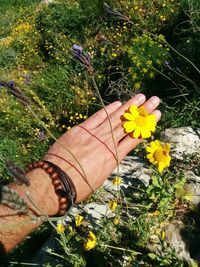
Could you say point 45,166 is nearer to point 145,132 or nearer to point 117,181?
point 117,181

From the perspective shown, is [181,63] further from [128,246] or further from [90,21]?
[90,21]

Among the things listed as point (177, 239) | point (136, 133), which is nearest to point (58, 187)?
point (136, 133)

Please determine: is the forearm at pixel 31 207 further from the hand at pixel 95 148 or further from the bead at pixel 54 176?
the hand at pixel 95 148

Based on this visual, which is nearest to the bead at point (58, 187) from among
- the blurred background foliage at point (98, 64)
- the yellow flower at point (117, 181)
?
the yellow flower at point (117, 181)

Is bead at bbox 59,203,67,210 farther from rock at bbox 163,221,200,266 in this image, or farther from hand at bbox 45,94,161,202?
rock at bbox 163,221,200,266

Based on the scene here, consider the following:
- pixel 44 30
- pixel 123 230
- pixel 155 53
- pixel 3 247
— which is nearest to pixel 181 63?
pixel 155 53
